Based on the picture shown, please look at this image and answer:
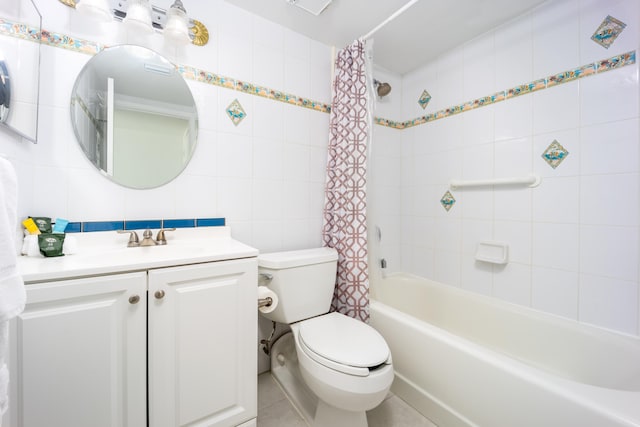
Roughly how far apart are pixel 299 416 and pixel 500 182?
1.71 meters

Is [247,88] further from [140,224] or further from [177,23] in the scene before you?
[140,224]

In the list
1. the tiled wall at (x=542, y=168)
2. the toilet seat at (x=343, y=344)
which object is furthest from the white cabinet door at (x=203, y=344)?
the tiled wall at (x=542, y=168)

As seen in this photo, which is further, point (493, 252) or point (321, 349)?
point (493, 252)

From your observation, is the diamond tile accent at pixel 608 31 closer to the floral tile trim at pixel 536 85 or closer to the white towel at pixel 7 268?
the floral tile trim at pixel 536 85

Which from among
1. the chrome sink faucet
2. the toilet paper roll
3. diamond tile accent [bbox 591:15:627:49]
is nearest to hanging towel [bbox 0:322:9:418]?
the chrome sink faucet

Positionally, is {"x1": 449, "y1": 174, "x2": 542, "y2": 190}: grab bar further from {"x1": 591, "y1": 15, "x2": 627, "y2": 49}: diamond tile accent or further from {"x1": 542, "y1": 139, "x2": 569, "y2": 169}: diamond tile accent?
{"x1": 591, "y1": 15, "x2": 627, "y2": 49}: diamond tile accent

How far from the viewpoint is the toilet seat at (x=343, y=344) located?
99 centimetres

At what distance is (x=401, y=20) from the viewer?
1.51 meters

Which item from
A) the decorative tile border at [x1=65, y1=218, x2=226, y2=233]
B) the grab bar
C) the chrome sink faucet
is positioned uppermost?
the grab bar

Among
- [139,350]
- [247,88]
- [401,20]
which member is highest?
[401,20]

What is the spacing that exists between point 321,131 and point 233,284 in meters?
1.18

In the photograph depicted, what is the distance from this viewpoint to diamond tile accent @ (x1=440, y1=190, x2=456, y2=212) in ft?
5.92

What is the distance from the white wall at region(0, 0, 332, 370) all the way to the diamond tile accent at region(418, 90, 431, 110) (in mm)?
770

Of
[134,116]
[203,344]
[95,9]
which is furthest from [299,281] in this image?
[95,9]
